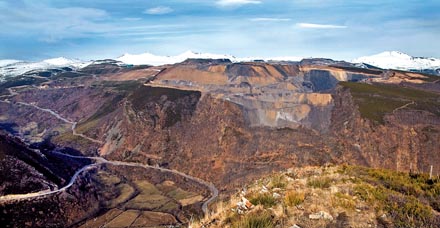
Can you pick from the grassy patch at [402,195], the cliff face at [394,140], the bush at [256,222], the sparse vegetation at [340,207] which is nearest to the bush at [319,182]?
the sparse vegetation at [340,207]

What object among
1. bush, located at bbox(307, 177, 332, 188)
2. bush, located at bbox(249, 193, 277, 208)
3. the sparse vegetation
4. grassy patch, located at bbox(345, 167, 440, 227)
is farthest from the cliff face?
bush, located at bbox(249, 193, 277, 208)

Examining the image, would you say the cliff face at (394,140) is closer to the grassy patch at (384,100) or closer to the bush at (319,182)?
the grassy patch at (384,100)

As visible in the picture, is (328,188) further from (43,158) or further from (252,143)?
(43,158)

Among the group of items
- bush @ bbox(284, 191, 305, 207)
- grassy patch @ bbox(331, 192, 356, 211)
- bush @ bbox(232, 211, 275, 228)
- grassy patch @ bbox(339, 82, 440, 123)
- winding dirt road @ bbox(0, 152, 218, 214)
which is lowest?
winding dirt road @ bbox(0, 152, 218, 214)

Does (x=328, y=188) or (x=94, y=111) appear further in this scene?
(x=94, y=111)

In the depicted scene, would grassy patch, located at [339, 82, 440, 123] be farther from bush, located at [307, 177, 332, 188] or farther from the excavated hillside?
bush, located at [307, 177, 332, 188]

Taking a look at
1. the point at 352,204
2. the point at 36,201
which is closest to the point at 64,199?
the point at 36,201

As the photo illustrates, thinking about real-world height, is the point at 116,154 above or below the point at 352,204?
below

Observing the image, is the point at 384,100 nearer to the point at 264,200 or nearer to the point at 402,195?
the point at 402,195

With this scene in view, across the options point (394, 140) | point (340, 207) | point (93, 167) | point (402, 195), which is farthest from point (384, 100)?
point (340, 207)
